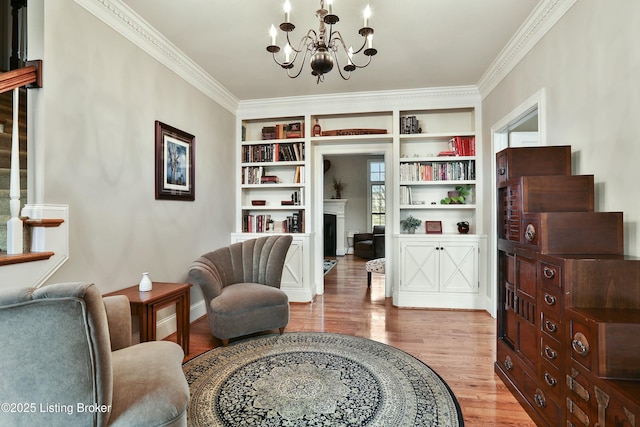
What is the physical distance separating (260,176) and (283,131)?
70 cm

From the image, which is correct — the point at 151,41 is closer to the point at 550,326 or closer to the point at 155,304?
the point at 155,304

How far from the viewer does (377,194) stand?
360 inches

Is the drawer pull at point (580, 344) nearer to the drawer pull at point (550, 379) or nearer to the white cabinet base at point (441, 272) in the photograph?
the drawer pull at point (550, 379)

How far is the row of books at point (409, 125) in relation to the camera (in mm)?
4156

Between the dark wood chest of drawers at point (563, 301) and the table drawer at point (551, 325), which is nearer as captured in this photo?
the dark wood chest of drawers at point (563, 301)

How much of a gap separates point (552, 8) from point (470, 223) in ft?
8.19

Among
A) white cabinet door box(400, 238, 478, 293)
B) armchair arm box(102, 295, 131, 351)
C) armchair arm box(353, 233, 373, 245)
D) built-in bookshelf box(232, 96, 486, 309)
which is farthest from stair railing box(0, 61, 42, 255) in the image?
armchair arm box(353, 233, 373, 245)

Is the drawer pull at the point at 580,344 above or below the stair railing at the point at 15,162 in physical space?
below

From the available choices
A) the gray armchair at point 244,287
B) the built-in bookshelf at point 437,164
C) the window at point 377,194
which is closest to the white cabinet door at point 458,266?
the built-in bookshelf at point 437,164

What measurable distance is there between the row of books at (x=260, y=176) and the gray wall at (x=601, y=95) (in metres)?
2.82

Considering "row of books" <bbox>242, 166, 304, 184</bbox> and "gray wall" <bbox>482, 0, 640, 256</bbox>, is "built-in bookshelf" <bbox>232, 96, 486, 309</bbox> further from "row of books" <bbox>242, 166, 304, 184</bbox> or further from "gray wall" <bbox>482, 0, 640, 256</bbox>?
"gray wall" <bbox>482, 0, 640, 256</bbox>

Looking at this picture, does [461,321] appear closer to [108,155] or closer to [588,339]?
[588,339]

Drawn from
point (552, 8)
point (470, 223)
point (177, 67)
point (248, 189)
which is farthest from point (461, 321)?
point (177, 67)

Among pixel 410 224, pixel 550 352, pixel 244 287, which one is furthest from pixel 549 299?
pixel 410 224
